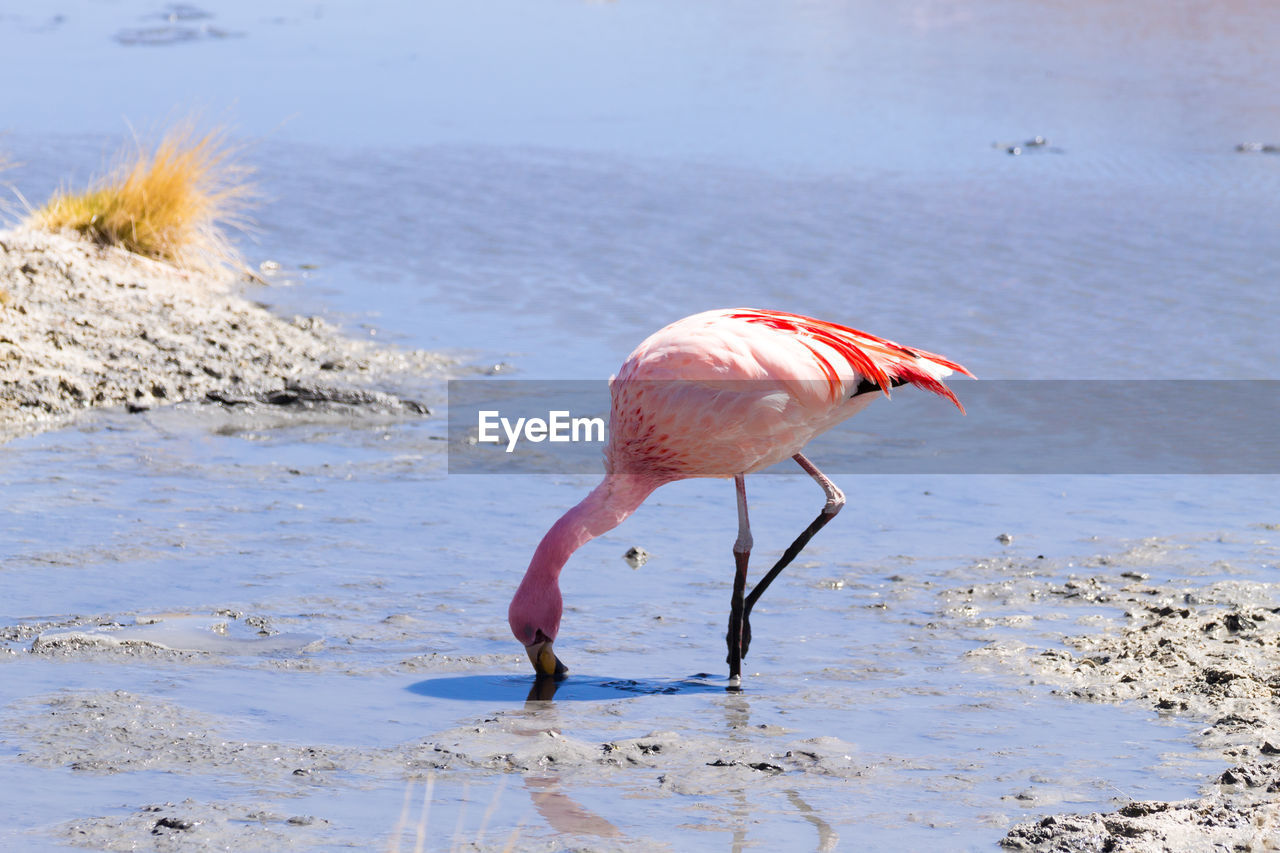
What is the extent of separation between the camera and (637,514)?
7602 mm

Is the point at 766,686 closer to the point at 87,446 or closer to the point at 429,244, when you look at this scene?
the point at 87,446

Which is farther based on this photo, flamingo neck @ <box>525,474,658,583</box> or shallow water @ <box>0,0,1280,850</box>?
flamingo neck @ <box>525,474,658,583</box>

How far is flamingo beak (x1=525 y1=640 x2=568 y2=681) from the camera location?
5.52 m

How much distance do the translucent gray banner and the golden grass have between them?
9.92ft

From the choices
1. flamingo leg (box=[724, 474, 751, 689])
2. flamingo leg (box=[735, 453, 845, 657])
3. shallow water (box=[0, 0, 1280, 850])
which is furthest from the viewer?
flamingo leg (box=[735, 453, 845, 657])

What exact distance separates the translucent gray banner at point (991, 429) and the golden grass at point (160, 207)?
302 centimetres

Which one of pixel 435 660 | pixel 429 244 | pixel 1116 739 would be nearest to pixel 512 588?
pixel 435 660

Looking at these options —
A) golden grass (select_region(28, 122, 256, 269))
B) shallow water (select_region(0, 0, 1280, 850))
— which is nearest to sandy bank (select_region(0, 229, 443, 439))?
golden grass (select_region(28, 122, 256, 269))

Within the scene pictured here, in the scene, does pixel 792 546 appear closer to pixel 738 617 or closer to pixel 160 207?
pixel 738 617

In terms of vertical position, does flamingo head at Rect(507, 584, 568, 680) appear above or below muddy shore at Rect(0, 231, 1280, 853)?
above

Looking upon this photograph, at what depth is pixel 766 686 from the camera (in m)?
5.62

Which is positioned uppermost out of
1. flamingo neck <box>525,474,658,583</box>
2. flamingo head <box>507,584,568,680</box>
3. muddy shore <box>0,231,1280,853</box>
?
flamingo neck <box>525,474,658,583</box>

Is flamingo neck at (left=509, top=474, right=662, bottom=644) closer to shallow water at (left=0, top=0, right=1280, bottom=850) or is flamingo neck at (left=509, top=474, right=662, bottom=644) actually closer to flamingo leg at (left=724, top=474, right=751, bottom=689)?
shallow water at (left=0, top=0, right=1280, bottom=850)

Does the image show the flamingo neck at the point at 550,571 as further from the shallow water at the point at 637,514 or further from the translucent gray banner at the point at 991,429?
the translucent gray banner at the point at 991,429
